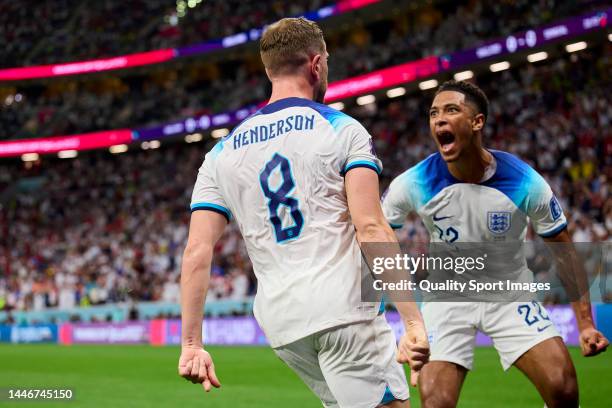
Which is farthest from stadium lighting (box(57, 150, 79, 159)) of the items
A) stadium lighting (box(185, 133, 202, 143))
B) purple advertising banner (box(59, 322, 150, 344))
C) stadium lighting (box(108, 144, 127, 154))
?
purple advertising banner (box(59, 322, 150, 344))

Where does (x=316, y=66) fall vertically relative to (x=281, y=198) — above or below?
above

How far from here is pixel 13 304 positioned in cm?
3303

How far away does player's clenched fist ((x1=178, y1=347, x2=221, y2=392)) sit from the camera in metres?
3.38

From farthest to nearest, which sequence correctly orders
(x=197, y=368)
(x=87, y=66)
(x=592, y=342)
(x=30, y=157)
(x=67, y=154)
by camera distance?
(x=30, y=157)
(x=67, y=154)
(x=87, y=66)
(x=592, y=342)
(x=197, y=368)

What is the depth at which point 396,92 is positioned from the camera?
31.3m

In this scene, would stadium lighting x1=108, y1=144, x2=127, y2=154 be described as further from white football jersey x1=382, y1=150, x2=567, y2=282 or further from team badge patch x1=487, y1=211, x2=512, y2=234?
team badge patch x1=487, y1=211, x2=512, y2=234

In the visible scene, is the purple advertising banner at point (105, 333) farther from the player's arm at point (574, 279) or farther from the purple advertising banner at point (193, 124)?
the player's arm at point (574, 279)

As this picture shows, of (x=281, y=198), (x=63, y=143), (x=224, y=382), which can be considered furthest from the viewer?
(x=63, y=143)

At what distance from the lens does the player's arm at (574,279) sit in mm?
5209

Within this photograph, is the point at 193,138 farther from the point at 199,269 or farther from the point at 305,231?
the point at 305,231

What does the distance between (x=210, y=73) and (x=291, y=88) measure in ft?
136

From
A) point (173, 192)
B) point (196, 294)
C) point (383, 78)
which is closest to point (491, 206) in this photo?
point (196, 294)

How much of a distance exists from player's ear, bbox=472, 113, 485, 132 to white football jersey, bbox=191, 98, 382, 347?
6.91 feet

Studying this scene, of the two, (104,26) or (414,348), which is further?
(104,26)
